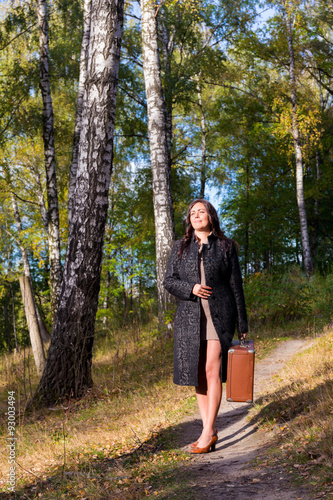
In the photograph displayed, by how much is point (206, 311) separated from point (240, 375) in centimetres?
64

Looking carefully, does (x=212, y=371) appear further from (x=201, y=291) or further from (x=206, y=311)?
(x=201, y=291)

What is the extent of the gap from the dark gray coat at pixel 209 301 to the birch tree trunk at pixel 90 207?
2.67 metres

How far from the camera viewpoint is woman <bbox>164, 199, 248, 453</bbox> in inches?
170

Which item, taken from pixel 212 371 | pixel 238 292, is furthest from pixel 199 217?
pixel 212 371

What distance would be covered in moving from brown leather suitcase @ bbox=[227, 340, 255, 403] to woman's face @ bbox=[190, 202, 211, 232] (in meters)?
1.18

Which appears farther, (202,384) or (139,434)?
(139,434)

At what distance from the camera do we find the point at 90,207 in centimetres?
695

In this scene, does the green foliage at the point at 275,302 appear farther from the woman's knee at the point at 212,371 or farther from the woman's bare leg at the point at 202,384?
the woman's knee at the point at 212,371

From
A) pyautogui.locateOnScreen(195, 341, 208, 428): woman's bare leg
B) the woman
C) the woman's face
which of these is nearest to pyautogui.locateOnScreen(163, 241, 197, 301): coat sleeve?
the woman

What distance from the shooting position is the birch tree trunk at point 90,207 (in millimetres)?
6859

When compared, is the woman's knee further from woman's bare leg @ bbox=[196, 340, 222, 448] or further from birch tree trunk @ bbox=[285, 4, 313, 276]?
birch tree trunk @ bbox=[285, 4, 313, 276]

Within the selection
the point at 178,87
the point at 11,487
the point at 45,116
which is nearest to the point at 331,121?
the point at 178,87

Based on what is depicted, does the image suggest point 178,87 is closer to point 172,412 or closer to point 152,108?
point 152,108

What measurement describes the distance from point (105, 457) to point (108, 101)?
4862mm
